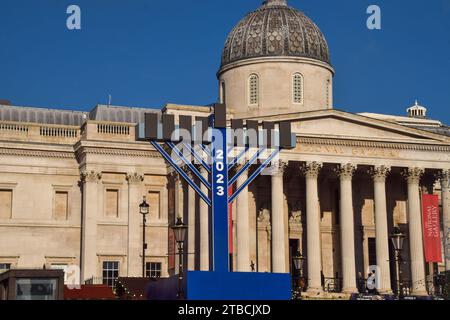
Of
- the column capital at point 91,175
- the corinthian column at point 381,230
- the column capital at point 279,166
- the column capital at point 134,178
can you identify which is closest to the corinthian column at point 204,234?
the column capital at point 279,166

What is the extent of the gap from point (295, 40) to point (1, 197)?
22090mm

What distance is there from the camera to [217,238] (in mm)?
30719

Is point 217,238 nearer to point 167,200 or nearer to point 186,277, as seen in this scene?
point 186,277

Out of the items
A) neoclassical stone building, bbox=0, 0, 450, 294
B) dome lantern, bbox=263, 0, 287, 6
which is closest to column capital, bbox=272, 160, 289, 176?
neoclassical stone building, bbox=0, 0, 450, 294

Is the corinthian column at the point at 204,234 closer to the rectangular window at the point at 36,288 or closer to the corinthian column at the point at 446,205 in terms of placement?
the corinthian column at the point at 446,205

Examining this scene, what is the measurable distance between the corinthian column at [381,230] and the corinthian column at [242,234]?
8355 millimetres

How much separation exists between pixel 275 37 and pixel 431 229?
1645cm

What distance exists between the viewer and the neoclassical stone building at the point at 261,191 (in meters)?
57.7

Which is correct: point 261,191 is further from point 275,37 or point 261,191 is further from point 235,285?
point 235,285

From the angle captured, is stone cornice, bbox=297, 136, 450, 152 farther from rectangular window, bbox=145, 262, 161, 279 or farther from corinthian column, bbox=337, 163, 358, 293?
rectangular window, bbox=145, 262, 161, 279
